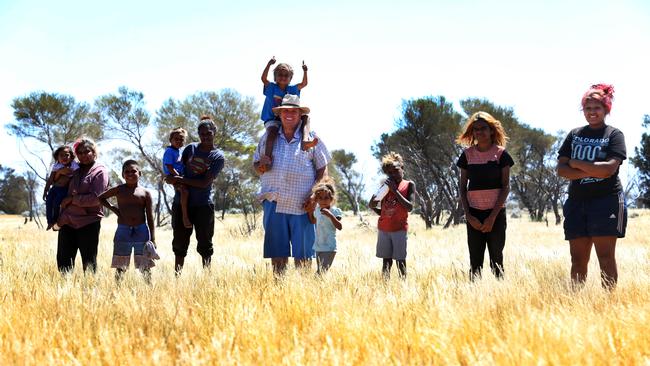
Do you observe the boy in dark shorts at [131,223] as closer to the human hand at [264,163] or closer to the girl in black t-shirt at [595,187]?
the human hand at [264,163]

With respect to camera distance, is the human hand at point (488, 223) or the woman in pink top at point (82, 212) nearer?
the human hand at point (488, 223)

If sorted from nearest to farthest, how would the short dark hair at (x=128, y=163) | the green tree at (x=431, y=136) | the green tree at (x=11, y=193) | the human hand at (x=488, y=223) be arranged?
the human hand at (x=488, y=223)
the short dark hair at (x=128, y=163)
the green tree at (x=431, y=136)
the green tree at (x=11, y=193)

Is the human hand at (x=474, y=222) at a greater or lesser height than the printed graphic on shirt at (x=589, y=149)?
lesser

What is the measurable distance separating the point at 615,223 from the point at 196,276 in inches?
139

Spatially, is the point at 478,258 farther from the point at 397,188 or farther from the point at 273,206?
the point at 273,206

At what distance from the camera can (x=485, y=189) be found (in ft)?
16.8

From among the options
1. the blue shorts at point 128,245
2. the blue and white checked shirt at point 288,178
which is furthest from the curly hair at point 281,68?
the blue shorts at point 128,245

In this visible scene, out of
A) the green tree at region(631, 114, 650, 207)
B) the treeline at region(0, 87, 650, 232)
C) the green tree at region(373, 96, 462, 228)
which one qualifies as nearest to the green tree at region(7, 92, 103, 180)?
the treeline at region(0, 87, 650, 232)

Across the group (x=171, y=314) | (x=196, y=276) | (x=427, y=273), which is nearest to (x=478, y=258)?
(x=427, y=273)

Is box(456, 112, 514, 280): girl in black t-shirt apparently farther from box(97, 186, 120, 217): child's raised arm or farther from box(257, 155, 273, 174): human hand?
box(97, 186, 120, 217): child's raised arm

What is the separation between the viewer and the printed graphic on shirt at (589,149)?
4344mm

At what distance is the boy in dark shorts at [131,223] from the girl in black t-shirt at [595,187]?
393cm

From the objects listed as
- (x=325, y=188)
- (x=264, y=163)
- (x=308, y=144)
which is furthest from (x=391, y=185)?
(x=264, y=163)

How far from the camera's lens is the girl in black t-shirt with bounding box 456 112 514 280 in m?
5.08
